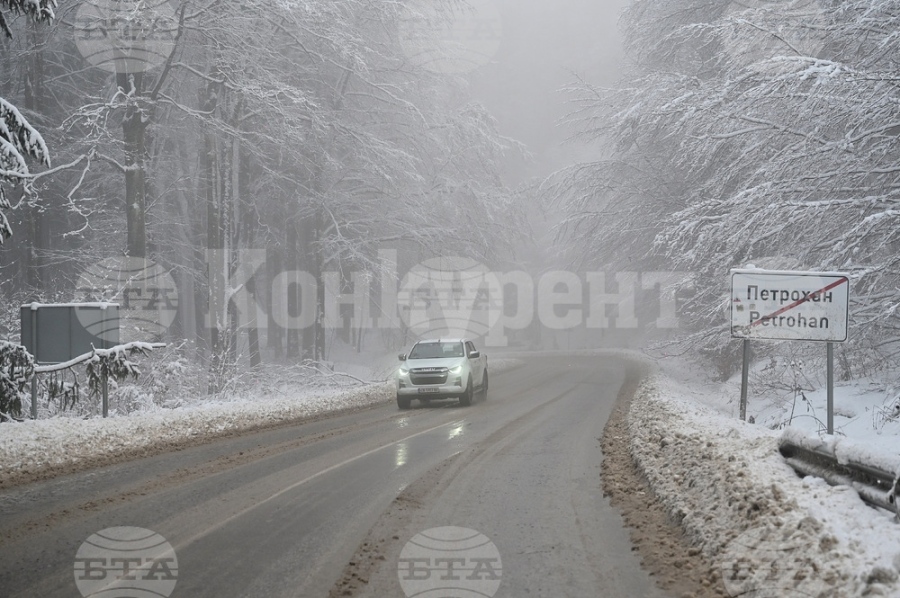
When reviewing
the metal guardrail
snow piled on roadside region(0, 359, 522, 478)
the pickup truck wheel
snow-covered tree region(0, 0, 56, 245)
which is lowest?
the pickup truck wheel

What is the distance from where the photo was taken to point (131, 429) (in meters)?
12.8

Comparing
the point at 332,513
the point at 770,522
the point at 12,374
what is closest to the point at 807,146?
the point at 770,522

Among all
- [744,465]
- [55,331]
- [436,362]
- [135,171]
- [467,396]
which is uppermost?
[135,171]

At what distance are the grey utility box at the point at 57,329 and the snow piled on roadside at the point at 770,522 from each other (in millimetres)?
10934

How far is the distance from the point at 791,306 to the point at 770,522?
5.59 m

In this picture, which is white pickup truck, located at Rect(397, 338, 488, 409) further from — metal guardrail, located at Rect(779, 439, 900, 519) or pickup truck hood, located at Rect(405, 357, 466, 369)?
metal guardrail, located at Rect(779, 439, 900, 519)

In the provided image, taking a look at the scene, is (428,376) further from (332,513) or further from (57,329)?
(332,513)

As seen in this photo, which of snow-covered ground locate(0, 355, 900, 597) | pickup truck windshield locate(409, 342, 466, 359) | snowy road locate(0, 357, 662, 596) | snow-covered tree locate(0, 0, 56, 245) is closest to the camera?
snow-covered ground locate(0, 355, 900, 597)

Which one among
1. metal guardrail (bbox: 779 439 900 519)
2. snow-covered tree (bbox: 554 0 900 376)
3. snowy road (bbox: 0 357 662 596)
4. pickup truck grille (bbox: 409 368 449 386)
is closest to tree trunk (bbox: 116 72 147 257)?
pickup truck grille (bbox: 409 368 449 386)

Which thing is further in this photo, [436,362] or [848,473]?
[436,362]

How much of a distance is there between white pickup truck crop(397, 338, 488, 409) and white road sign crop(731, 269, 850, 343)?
32.2ft

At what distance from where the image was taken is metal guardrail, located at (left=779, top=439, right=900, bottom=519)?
4746 mm

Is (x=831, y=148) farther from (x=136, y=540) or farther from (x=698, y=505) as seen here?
(x=136, y=540)

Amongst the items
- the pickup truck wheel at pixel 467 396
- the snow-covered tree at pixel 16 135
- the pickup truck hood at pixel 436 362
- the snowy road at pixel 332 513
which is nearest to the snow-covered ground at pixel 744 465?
the snowy road at pixel 332 513
